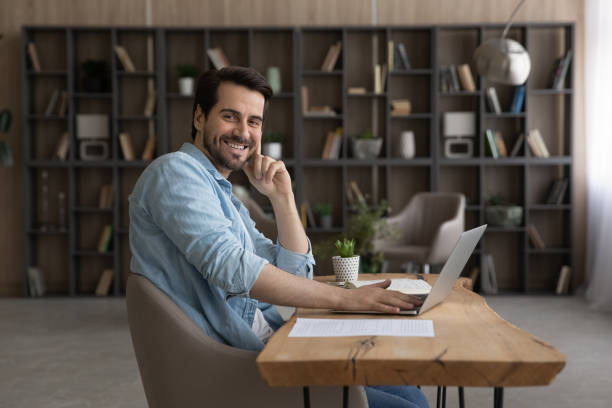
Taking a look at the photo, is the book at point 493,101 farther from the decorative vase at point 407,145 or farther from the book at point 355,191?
the book at point 355,191

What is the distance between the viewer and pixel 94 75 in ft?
19.0

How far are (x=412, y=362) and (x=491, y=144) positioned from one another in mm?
4954

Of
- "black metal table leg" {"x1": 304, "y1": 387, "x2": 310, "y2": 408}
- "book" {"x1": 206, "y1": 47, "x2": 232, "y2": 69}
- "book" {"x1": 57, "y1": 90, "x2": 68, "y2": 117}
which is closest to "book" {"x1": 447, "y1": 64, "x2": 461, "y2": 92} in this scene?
"book" {"x1": 206, "y1": 47, "x2": 232, "y2": 69}

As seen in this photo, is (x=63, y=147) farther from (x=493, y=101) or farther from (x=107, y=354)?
(x=493, y=101)

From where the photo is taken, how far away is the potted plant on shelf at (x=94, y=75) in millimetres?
5746

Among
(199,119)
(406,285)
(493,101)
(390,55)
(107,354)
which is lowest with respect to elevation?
(107,354)

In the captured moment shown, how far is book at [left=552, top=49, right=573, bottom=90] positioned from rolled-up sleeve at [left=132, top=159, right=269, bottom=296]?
197 inches

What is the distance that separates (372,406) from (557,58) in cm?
512

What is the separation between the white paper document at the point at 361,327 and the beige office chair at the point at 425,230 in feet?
11.4

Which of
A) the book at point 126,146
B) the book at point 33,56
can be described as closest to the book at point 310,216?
the book at point 126,146

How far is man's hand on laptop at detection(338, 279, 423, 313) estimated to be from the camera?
1400 millimetres

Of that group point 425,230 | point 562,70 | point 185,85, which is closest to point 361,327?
point 425,230

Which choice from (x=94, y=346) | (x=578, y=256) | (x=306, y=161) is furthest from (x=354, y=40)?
(x=94, y=346)

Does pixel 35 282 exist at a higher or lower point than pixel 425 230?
lower
